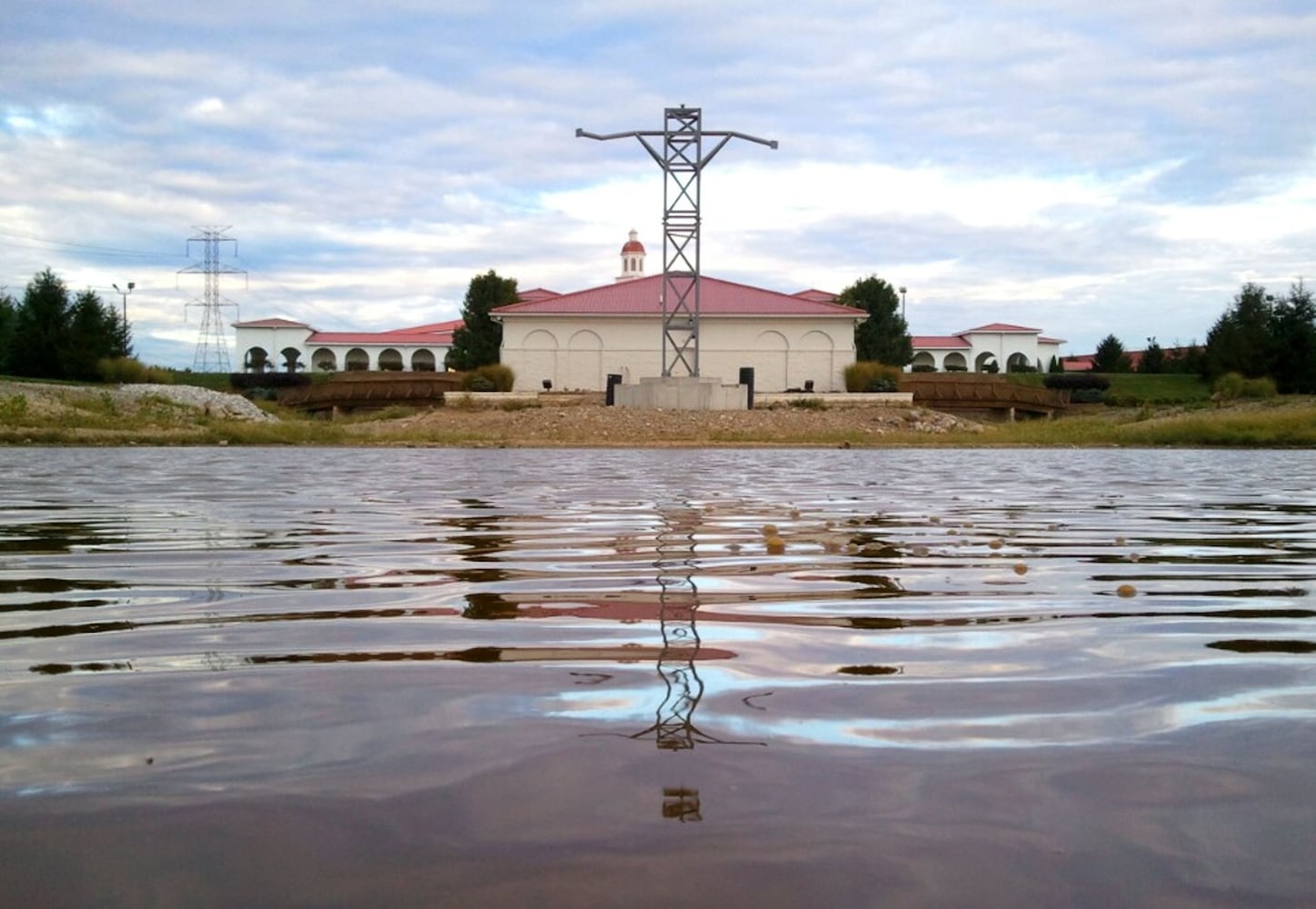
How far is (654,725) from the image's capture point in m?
2.27

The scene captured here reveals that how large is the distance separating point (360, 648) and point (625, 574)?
5.24ft

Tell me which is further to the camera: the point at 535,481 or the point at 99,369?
the point at 99,369

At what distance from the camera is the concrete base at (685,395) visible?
124ft

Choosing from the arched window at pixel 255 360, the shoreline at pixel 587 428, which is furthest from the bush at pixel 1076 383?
the arched window at pixel 255 360

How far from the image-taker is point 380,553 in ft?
17.3

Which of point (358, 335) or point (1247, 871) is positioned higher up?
point (358, 335)

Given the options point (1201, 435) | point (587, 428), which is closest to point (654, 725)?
point (1201, 435)

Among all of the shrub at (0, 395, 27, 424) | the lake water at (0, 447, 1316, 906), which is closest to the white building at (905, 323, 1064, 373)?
the shrub at (0, 395, 27, 424)

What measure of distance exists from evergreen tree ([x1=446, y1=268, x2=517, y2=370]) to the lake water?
59782 mm

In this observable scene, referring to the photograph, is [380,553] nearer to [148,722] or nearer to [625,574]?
[625,574]

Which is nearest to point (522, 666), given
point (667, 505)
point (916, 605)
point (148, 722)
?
point (148, 722)

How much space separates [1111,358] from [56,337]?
64.1 m

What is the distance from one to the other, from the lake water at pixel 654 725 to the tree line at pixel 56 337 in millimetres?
49769

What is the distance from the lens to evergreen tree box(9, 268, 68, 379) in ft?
165
